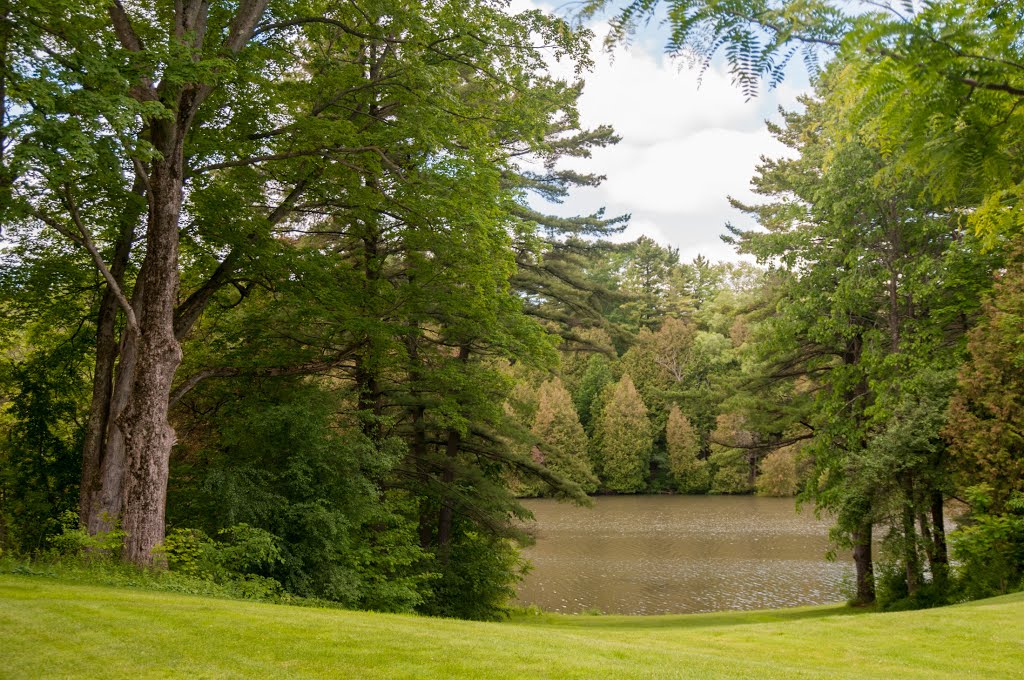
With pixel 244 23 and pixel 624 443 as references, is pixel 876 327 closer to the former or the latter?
pixel 244 23

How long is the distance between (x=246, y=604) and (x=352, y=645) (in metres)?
2.53

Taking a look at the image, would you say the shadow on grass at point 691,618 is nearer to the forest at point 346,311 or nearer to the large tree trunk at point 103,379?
the forest at point 346,311

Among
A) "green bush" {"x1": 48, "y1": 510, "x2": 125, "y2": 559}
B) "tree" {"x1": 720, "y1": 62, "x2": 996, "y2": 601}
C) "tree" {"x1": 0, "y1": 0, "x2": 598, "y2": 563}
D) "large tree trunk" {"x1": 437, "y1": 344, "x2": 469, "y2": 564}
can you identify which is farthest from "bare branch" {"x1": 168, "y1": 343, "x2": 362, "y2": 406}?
"tree" {"x1": 720, "y1": 62, "x2": 996, "y2": 601}

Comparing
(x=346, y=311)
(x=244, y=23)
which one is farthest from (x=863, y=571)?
(x=244, y=23)

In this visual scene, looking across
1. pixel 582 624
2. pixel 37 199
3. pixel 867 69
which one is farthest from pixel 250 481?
pixel 867 69

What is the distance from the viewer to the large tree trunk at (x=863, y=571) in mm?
17922

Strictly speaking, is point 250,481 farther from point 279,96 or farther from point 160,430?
point 279,96

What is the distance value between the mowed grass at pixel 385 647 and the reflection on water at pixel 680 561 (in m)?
11.5

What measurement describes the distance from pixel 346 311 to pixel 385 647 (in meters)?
7.76

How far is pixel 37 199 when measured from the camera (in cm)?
1133

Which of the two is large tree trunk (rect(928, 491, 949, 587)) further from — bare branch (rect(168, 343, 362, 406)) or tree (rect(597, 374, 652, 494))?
tree (rect(597, 374, 652, 494))

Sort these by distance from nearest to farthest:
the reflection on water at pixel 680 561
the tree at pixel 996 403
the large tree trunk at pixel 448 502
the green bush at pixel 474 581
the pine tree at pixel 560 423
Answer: the tree at pixel 996 403 → the green bush at pixel 474 581 → the large tree trunk at pixel 448 502 → the reflection on water at pixel 680 561 → the pine tree at pixel 560 423

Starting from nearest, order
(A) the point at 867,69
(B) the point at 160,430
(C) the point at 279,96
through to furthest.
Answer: (A) the point at 867,69
(B) the point at 160,430
(C) the point at 279,96

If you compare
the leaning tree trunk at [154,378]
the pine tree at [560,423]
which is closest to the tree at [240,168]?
the leaning tree trunk at [154,378]
